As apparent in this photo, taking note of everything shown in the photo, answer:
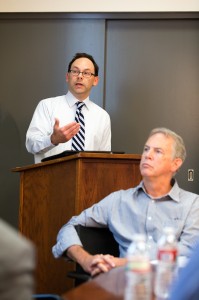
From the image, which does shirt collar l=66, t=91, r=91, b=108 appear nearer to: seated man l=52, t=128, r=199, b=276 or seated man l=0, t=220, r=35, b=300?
seated man l=52, t=128, r=199, b=276

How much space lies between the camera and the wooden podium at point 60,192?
2.98 metres

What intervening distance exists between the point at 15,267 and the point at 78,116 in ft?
10.1

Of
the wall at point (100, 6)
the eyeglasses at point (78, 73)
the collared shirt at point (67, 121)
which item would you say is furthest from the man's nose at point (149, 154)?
the wall at point (100, 6)

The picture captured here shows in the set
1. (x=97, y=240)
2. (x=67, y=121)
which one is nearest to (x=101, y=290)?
(x=97, y=240)

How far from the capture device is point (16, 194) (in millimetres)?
5008

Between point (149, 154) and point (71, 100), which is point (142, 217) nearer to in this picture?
point (149, 154)

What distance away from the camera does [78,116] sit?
4.01 m

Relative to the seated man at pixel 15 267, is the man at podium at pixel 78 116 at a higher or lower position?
higher

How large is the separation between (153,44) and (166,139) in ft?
8.21

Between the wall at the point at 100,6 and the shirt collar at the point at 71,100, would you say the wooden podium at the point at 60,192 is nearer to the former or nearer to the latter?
the shirt collar at the point at 71,100

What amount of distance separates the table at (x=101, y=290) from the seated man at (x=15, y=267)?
1.73ft

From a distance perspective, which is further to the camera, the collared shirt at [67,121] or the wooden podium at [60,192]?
the collared shirt at [67,121]

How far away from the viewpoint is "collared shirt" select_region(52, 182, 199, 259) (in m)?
2.52

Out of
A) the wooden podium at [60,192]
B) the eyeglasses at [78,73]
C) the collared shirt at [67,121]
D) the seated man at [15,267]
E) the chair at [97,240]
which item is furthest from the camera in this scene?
the eyeglasses at [78,73]
